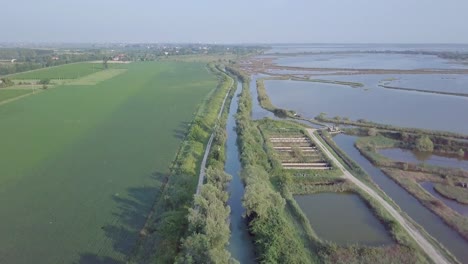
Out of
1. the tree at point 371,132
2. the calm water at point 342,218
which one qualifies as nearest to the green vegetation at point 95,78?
the tree at point 371,132

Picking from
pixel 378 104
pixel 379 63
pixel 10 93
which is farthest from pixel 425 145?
pixel 379 63

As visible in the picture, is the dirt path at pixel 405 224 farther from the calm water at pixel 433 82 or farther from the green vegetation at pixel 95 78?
the green vegetation at pixel 95 78

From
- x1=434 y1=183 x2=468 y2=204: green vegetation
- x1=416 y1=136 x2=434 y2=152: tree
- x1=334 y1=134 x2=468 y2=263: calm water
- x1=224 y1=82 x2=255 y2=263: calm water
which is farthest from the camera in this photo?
x1=416 y1=136 x2=434 y2=152: tree

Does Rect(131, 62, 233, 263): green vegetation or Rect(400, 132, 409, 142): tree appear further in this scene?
Rect(400, 132, 409, 142): tree

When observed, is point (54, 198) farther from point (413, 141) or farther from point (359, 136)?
point (413, 141)

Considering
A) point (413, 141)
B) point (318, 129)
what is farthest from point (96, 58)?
point (413, 141)

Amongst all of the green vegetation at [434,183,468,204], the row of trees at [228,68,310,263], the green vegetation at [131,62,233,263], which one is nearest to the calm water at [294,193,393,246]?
the row of trees at [228,68,310,263]

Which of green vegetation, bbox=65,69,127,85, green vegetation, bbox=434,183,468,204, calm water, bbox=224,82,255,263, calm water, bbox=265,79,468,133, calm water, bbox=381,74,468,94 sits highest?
calm water, bbox=381,74,468,94

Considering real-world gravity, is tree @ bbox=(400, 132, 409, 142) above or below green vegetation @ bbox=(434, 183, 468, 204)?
above

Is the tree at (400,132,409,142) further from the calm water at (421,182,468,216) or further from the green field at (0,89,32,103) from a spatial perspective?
the green field at (0,89,32,103)
